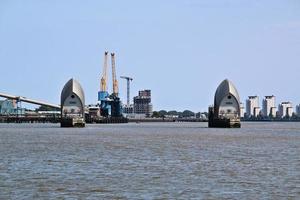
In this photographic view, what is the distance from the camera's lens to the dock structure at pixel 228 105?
405 feet

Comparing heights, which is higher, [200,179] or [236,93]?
[236,93]

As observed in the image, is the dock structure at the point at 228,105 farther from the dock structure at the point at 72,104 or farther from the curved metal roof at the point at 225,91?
the dock structure at the point at 72,104

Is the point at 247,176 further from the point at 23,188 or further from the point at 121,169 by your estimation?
the point at 23,188

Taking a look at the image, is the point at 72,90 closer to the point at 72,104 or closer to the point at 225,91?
the point at 72,104

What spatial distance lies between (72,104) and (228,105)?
24905 mm

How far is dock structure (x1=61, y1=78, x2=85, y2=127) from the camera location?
12675 centimetres

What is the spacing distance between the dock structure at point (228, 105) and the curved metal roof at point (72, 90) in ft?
71.9

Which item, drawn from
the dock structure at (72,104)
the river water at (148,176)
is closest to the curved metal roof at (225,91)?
the dock structure at (72,104)

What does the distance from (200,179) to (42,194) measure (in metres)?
7.15

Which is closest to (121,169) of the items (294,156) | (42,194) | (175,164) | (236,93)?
(175,164)

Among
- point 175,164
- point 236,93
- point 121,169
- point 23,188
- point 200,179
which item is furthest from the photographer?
point 236,93

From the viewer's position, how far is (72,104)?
416 ft

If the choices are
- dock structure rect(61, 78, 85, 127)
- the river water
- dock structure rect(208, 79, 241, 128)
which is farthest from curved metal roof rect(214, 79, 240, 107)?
the river water

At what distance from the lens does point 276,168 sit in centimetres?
3619
